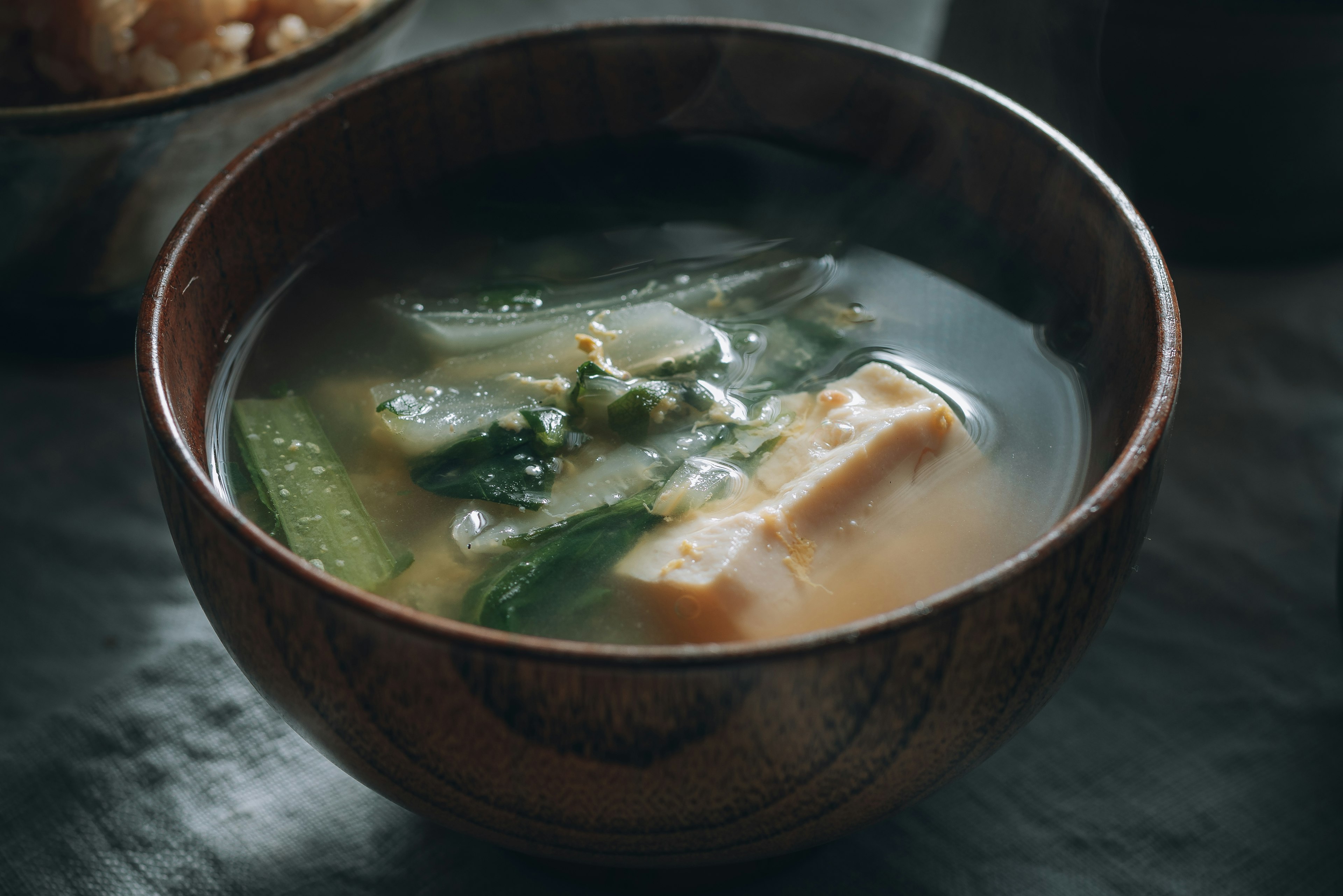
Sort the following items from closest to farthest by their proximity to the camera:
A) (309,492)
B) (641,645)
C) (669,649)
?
(669,649), (641,645), (309,492)

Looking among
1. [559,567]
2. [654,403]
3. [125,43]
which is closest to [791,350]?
[654,403]

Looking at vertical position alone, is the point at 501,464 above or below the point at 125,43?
below

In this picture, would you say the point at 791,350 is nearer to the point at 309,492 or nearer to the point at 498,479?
the point at 498,479

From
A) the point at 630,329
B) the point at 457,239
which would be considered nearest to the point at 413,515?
the point at 630,329

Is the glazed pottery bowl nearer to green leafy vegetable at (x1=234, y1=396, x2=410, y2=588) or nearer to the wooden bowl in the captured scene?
the wooden bowl

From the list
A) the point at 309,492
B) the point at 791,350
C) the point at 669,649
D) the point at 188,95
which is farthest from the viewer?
the point at 188,95

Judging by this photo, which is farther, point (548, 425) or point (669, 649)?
point (548, 425)

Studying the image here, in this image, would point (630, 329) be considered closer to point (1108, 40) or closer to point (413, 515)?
point (413, 515)

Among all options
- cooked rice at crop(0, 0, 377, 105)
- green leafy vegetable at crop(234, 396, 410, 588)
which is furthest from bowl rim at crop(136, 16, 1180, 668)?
cooked rice at crop(0, 0, 377, 105)
